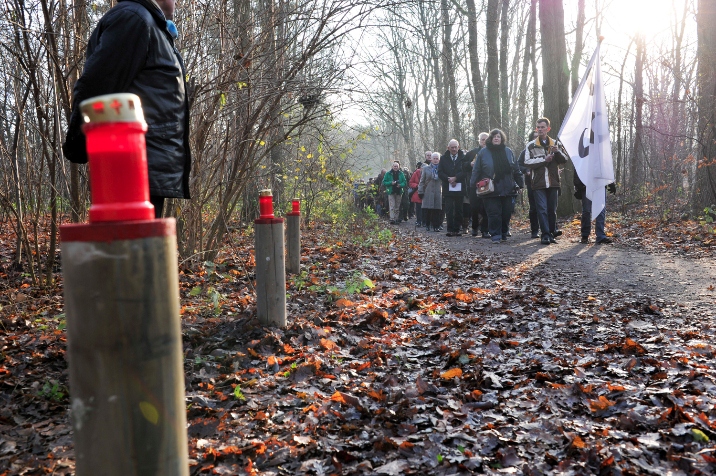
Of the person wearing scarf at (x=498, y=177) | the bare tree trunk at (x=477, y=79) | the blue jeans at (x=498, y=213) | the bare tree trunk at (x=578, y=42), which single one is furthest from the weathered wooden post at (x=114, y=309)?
the bare tree trunk at (x=578, y=42)

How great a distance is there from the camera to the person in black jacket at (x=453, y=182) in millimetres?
12938

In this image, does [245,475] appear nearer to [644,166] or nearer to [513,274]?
[513,274]

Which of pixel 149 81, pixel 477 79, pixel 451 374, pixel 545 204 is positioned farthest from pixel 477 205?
pixel 149 81

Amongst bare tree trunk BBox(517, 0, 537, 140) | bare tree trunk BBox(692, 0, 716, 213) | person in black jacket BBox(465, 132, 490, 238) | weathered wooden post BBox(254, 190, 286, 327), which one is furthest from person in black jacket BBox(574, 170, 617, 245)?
bare tree trunk BBox(517, 0, 537, 140)

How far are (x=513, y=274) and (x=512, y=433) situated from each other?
14.4 ft

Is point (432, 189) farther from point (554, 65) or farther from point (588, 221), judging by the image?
point (588, 221)

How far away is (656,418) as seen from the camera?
252 centimetres

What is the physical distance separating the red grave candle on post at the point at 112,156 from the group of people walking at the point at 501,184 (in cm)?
938

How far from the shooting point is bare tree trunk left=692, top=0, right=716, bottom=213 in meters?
10.3

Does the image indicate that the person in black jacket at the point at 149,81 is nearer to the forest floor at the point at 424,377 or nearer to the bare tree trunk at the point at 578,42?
the forest floor at the point at 424,377

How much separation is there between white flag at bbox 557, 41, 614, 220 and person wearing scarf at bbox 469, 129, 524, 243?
5.35 ft

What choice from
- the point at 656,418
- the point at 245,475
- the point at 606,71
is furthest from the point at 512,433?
the point at 606,71

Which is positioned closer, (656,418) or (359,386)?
(656,418)

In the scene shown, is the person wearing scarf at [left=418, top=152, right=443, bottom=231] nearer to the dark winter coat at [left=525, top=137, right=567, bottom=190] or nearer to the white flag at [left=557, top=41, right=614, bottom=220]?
the dark winter coat at [left=525, top=137, right=567, bottom=190]
